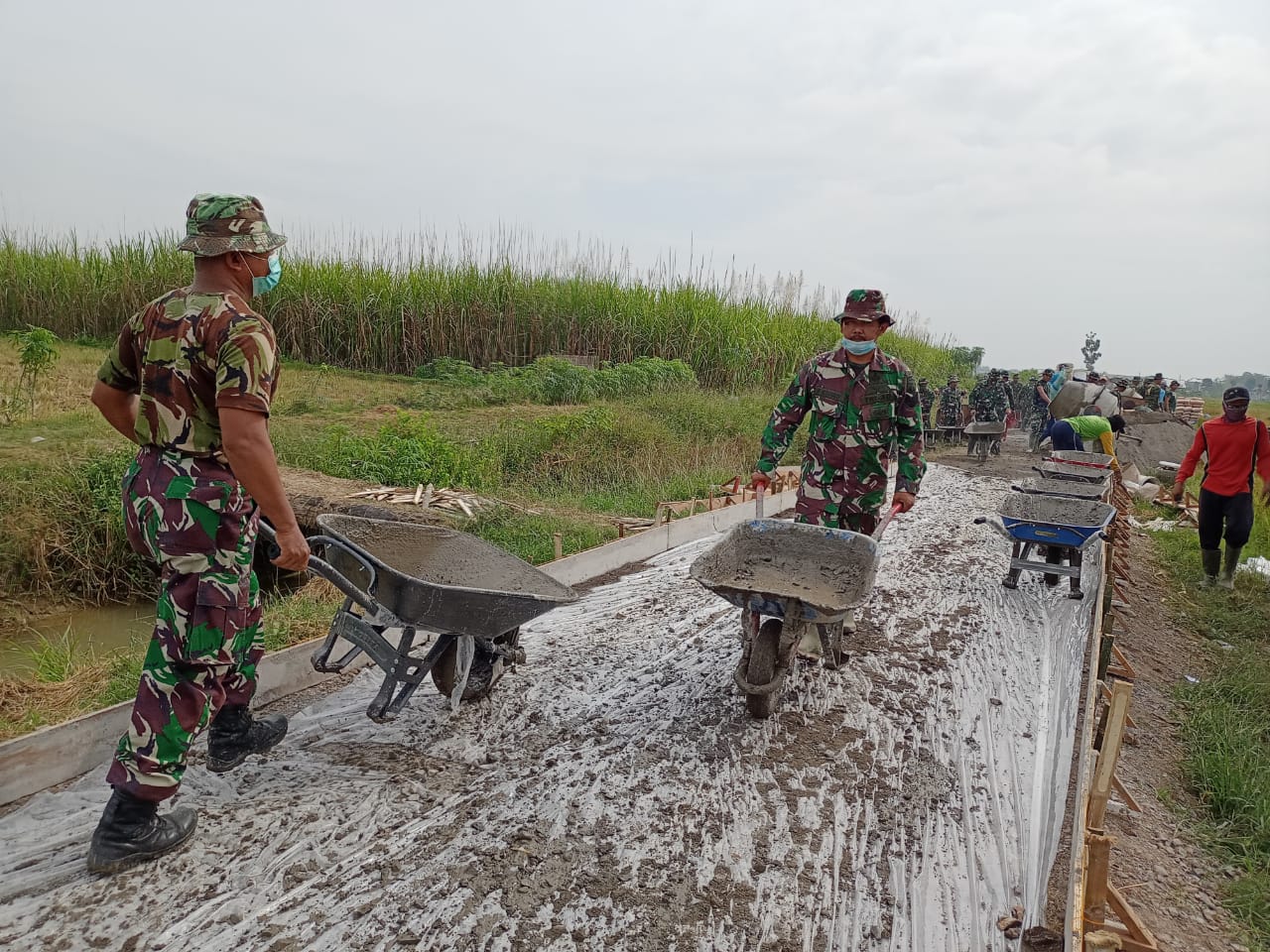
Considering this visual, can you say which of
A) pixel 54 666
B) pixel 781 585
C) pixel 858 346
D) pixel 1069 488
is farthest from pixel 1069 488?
pixel 54 666

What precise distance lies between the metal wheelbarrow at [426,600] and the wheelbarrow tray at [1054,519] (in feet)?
12.3

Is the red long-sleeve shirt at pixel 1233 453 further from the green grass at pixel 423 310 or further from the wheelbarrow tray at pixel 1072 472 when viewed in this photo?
the green grass at pixel 423 310

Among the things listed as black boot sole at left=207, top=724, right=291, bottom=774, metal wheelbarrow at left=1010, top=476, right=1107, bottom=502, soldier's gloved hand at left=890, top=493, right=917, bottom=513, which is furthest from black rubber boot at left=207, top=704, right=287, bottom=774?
metal wheelbarrow at left=1010, top=476, right=1107, bottom=502

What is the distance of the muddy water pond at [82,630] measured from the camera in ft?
16.4

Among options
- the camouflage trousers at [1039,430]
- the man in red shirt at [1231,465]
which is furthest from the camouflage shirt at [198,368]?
the camouflage trousers at [1039,430]

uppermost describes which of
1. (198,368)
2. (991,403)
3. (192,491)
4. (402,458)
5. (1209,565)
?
(198,368)

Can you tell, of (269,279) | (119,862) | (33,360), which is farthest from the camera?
(33,360)

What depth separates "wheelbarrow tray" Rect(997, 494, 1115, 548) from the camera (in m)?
5.56

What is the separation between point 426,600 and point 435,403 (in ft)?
26.0

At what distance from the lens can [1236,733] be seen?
4.13 m

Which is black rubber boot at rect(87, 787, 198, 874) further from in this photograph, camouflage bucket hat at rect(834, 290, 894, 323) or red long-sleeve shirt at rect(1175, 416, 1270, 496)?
red long-sleeve shirt at rect(1175, 416, 1270, 496)

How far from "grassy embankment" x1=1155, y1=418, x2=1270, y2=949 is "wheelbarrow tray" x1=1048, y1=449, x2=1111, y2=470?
1.28 m

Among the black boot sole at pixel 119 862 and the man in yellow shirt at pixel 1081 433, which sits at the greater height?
the man in yellow shirt at pixel 1081 433

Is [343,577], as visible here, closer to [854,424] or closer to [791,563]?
[791,563]
